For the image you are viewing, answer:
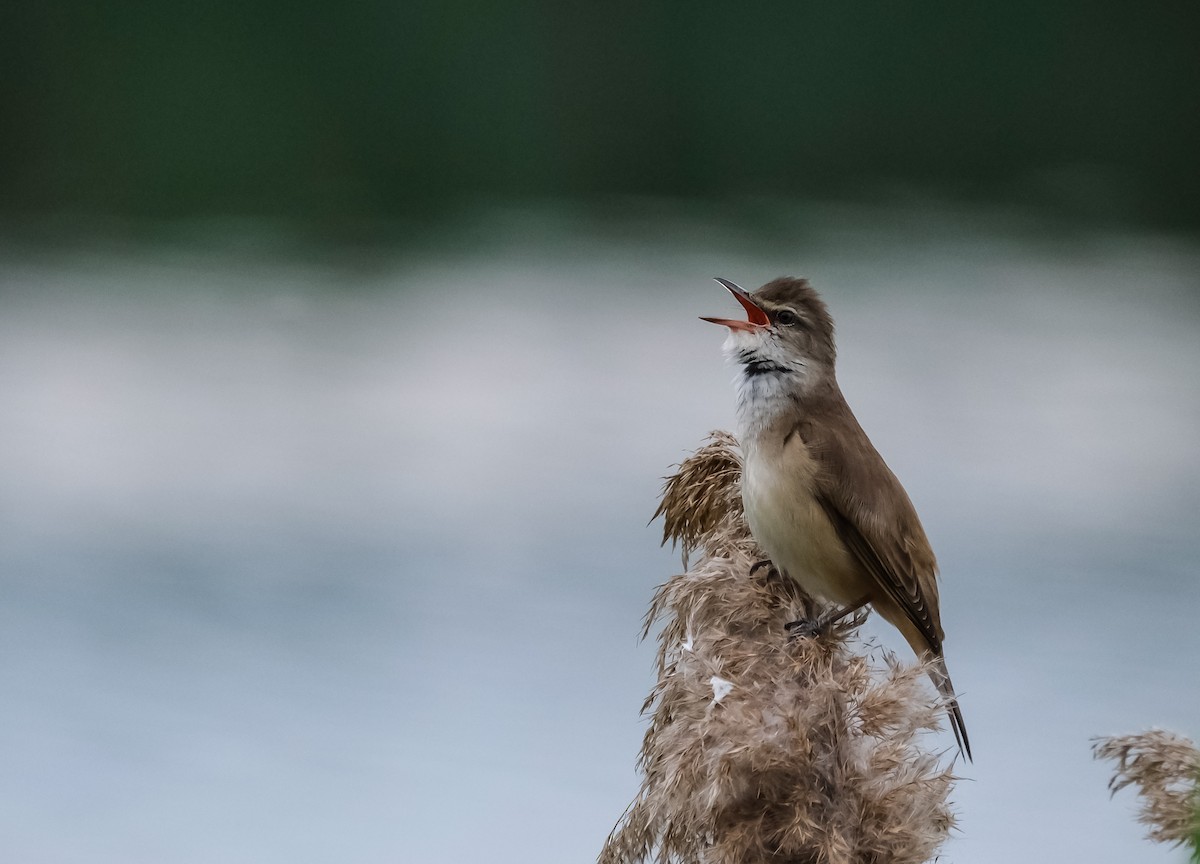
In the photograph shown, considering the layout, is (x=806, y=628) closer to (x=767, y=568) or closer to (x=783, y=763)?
(x=767, y=568)

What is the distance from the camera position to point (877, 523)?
193 cm

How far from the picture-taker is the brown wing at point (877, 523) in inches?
75.4

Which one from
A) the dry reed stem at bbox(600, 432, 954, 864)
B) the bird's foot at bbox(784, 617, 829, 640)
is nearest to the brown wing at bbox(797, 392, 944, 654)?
the bird's foot at bbox(784, 617, 829, 640)

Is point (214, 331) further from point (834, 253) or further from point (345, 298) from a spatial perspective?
point (834, 253)

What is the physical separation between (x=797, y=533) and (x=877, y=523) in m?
0.19

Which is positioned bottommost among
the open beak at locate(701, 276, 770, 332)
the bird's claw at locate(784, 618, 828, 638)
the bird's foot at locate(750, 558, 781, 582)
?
the bird's claw at locate(784, 618, 828, 638)

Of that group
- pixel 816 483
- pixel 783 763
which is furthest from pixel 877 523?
pixel 783 763

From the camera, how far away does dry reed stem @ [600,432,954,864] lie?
3.66 ft

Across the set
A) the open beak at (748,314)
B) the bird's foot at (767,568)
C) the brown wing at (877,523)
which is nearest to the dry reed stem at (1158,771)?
the bird's foot at (767,568)

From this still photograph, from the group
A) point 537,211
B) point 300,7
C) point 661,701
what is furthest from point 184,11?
point 661,701

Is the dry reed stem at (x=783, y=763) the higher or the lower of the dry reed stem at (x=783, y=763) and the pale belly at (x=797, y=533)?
the lower

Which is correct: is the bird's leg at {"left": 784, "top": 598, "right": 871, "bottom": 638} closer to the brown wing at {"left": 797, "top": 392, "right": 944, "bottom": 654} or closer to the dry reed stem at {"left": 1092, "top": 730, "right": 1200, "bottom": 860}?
the brown wing at {"left": 797, "top": 392, "right": 944, "bottom": 654}

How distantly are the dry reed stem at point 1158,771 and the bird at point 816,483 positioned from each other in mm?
816

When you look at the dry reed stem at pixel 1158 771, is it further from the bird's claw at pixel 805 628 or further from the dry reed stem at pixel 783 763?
the bird's claw at pixel 805 628
